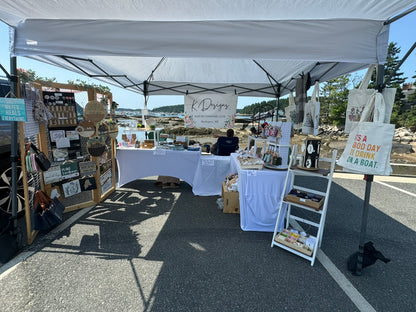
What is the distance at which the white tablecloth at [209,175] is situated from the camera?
14.4 ft

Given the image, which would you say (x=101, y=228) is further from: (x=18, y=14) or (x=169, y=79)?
(x=169, y=79)

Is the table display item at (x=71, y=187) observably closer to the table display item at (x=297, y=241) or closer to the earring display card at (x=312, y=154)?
the table display item at (x=297, y=241)

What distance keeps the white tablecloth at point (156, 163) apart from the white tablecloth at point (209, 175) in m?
0.16

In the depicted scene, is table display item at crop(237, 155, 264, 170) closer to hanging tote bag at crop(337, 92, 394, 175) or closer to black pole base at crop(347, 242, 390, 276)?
hanging tote bag at crop(337, 92, 394, 175)

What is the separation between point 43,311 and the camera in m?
1.75

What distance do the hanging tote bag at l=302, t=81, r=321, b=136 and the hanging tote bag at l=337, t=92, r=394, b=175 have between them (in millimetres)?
1261

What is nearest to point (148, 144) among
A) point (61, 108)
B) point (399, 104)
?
point (61, 108)

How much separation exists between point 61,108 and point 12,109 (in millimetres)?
1007

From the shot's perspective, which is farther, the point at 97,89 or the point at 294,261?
the point at 97,89

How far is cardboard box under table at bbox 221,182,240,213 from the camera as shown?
3561 mm

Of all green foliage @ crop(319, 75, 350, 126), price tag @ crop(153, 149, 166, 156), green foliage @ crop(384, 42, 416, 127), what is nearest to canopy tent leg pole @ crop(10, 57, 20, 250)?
price tag @ crop(153, 149, 166, 156)

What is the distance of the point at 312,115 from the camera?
3.38 metres

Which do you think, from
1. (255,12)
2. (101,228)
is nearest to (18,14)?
(255,12)

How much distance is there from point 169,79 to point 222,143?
2356 mm
